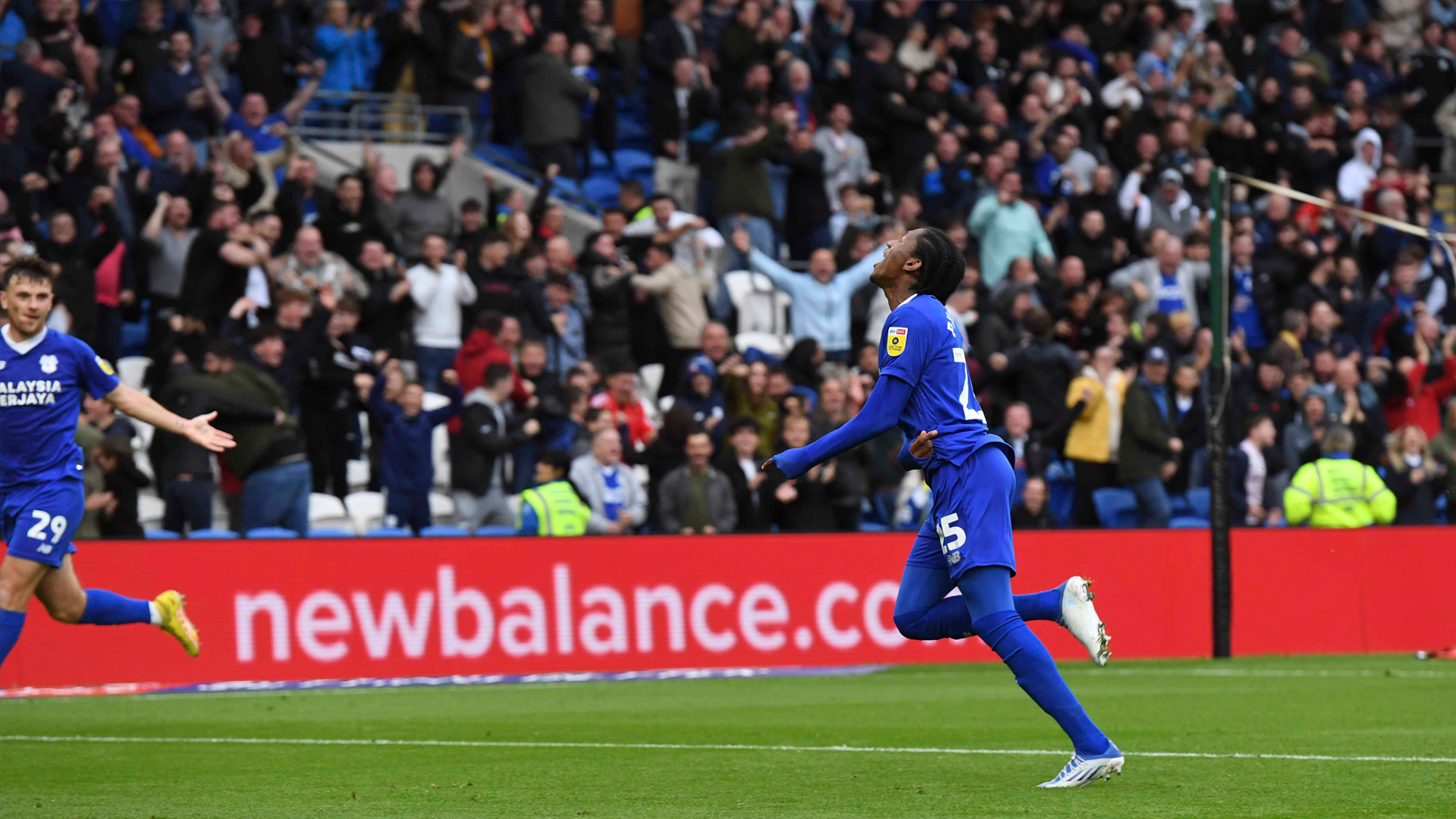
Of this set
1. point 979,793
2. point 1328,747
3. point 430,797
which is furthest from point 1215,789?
point 430,797

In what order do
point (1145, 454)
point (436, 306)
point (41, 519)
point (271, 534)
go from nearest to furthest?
1. point (41, 519)
2. point (271, 534)
3. point (436, 306)
4. point (1145, 454)

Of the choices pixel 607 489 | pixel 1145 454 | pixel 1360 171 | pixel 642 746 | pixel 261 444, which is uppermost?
pixel 1360 171

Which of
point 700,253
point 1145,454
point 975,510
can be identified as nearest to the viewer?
point 975,510

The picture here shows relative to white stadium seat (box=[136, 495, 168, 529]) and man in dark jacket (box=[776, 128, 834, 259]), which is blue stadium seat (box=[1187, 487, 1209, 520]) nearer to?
man in dark jacket (box=[776, 128, 834, 259])

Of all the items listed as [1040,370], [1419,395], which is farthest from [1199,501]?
[1419,395]

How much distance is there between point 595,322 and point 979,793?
38.6ft

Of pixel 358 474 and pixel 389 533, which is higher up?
pixel 358 474

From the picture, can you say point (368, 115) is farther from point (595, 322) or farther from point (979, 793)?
point (979, 793)

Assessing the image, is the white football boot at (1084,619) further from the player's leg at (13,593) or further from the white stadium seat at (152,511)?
the white stadium seat at (152,511)

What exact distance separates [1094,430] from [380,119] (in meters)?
Result: 8.33

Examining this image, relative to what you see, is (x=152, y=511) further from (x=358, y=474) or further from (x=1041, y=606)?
(x=1041, y=606)

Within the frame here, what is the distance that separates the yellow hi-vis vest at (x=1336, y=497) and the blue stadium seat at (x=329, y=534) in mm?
8962

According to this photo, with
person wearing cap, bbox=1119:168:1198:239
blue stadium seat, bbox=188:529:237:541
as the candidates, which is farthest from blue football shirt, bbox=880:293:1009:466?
person wearing cap, bbox=1119:168:1198:239

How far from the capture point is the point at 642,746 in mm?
9625
